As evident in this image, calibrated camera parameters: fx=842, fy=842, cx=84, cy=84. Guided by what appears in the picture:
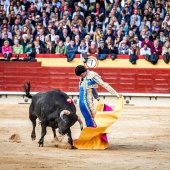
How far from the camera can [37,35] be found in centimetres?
1806

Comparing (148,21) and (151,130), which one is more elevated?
(148,21)

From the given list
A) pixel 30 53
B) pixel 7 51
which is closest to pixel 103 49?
pixel 30 53

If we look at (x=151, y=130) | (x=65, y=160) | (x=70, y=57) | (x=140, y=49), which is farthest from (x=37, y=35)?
(x=65, y=160)

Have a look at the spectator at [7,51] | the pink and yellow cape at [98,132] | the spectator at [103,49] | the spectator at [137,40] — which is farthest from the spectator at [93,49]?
the pink and yellow cape at [98,132]

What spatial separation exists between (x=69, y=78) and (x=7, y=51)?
153 centimetres

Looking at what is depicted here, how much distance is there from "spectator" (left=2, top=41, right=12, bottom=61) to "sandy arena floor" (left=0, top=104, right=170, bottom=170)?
3790 mm

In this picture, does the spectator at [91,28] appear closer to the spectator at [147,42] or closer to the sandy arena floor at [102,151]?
the spectator at [147,42]

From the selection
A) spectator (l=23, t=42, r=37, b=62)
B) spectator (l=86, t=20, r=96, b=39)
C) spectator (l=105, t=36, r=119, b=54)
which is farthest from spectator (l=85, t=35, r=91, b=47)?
spectator (l=23, t=42, r=37, b=62)

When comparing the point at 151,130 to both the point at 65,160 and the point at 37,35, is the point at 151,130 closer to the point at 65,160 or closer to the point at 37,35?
the point at 65,160

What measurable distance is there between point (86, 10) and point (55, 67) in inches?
56.8

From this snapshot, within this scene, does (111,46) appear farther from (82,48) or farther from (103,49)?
(82,48)

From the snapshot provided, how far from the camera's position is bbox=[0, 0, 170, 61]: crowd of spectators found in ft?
57.9

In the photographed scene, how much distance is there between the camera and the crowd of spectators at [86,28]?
1764 cm

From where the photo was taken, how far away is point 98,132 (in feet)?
32.7
